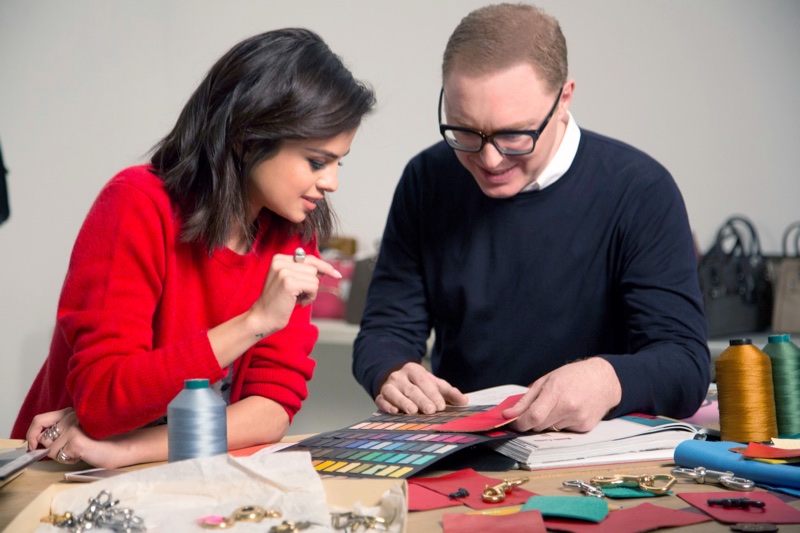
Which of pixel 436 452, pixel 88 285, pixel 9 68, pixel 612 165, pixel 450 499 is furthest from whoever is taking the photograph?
pixel 9 68

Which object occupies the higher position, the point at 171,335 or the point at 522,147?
the point at 522,147

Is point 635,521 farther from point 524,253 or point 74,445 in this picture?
point 524,253

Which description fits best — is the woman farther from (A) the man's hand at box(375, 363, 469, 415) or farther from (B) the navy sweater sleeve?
(B) the navy sweater sleeve

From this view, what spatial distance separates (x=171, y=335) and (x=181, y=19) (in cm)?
270

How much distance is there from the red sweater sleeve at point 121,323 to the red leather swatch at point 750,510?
660 millimetres

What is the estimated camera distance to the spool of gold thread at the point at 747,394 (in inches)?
48.9

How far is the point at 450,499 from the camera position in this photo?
3.35 feet

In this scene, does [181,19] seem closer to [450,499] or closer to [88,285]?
[88,285]

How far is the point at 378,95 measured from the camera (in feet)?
12.4

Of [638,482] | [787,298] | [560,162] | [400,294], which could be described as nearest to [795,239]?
[787,298]

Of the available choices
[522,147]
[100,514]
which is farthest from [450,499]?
[522,147]

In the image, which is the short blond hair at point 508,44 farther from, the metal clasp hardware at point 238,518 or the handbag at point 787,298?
the handbag at point 787,298

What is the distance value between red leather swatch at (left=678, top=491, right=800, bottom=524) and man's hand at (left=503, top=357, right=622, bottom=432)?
25 cm

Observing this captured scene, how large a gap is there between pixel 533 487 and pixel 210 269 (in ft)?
2.19
